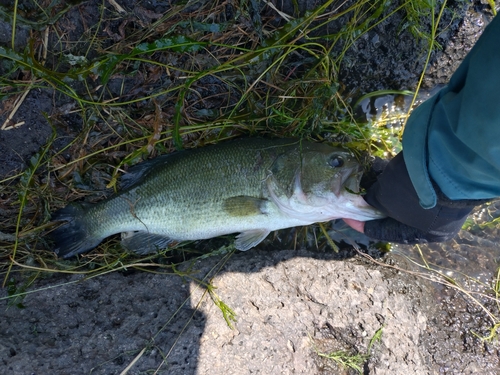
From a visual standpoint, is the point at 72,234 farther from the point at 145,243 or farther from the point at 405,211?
the point at 405,211

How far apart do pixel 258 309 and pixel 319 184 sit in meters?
1.16

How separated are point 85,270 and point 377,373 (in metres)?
2.67

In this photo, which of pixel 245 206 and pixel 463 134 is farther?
pixel 245 206

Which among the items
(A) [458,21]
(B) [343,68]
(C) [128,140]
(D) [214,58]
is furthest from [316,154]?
(A) [458,21]

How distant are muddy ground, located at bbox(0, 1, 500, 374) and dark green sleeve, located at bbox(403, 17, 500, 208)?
125 cm

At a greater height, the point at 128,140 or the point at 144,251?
the point at 128,140

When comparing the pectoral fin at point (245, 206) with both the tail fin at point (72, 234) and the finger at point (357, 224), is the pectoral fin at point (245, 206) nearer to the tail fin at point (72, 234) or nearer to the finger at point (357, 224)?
the finger at point (357, 224)

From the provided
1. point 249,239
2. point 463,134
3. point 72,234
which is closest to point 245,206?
point 249,239

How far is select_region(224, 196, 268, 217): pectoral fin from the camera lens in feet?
10.4

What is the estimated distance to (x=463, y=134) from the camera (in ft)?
6.27

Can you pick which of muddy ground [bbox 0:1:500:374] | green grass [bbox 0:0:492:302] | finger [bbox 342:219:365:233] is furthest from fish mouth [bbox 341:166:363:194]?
muddy ground [bbox 0:1:500:374]

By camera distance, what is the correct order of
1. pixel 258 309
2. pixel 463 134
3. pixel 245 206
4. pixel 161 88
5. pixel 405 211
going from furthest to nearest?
pixel 161 88
pixel 245 206
pixel 258 309
pixel 405 211
pixel 463 134

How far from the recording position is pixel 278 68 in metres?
3.33

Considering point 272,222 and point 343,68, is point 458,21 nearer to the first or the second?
point 343,68
